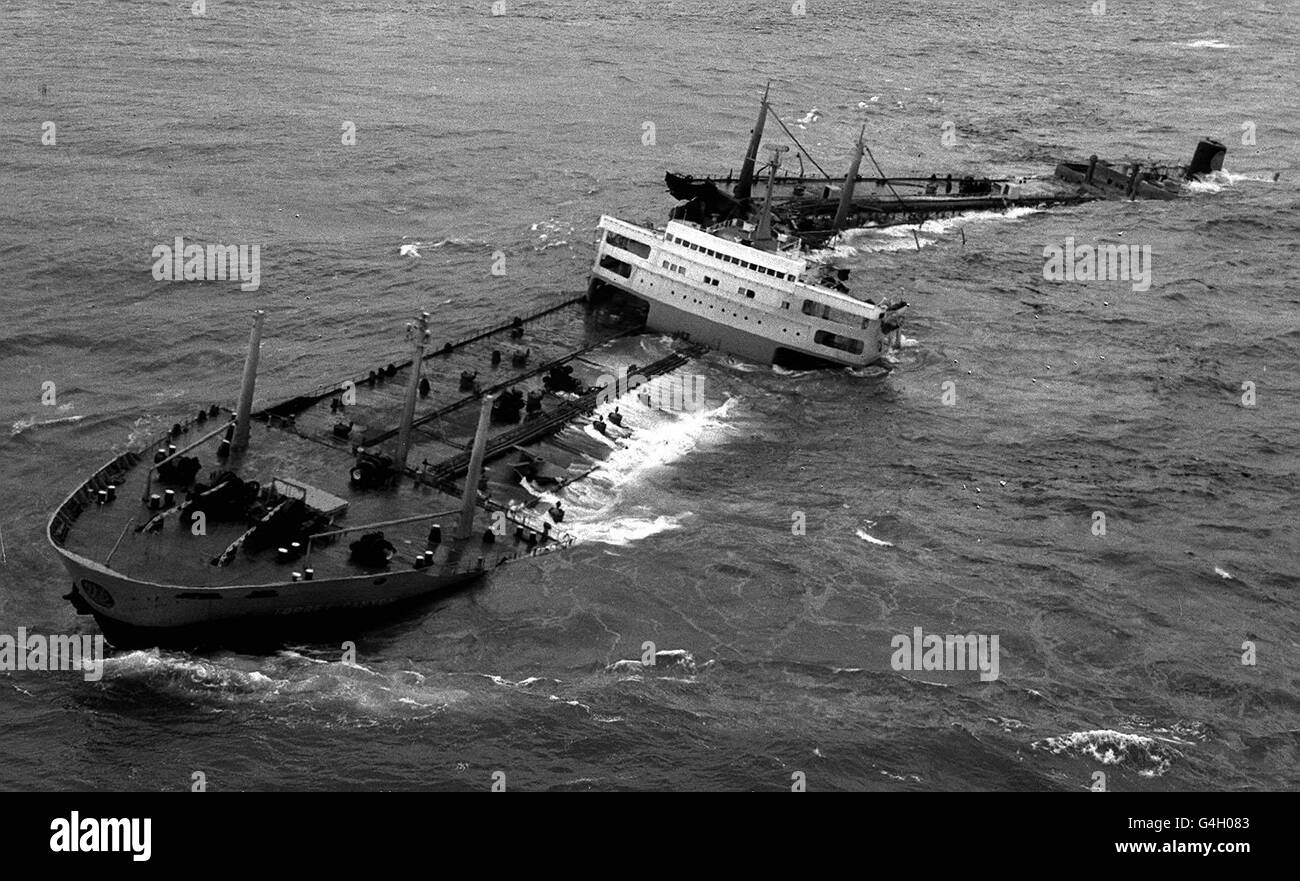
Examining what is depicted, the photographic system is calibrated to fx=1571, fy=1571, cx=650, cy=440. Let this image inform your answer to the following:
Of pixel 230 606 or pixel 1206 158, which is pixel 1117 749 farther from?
pixel 1206 158

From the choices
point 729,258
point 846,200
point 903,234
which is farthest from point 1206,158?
point 729,258

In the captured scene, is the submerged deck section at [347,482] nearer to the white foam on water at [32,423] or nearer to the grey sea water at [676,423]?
the grey sea water at [676,423]

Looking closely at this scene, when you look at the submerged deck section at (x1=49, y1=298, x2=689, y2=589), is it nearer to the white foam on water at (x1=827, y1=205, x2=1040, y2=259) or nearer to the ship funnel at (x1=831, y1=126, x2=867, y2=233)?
the ship funnel at (x1=831, y1=126, x2=867, y2=233)

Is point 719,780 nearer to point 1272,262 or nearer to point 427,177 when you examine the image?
point 427,177

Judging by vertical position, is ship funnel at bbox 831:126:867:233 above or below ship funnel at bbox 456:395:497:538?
above

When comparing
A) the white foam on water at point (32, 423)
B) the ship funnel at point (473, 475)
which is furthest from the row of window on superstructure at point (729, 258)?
the white foam on water at point (32, 423)

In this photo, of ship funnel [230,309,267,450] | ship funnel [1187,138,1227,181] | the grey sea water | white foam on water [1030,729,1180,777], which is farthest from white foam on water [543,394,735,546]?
ship funnel [1187,138,1227,181]
